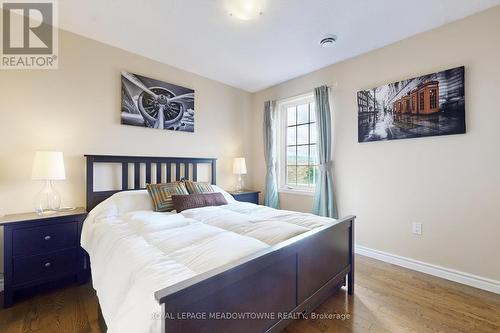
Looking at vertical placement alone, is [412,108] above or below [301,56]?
below

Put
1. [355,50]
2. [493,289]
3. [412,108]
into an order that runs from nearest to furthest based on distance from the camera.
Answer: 1. [493,289]
2. [412,108]
3. [355,50]

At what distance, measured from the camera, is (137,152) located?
286 cm

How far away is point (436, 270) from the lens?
229cm

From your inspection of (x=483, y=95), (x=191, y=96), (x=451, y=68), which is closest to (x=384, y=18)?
(x=451, y=68)

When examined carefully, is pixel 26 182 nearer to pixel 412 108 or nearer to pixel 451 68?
pixel 412 108

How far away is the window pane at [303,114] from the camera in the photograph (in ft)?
11.6

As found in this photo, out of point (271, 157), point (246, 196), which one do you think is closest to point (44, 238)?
point (246, 196)

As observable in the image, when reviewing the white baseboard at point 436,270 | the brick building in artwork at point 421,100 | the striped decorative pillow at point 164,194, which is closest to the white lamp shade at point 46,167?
the striped decorative pillow at point 164,194

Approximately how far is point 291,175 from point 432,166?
6.06ft

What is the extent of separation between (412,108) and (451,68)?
452mm

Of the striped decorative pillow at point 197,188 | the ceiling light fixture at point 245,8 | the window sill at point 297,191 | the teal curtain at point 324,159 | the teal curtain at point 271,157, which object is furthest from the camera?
the teal curtain at point 271,157

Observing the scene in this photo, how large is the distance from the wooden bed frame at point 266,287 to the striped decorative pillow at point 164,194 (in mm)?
1509

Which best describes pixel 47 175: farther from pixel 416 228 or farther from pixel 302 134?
pixel 416 228

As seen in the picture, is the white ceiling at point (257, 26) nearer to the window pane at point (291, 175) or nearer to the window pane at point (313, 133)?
the window pane at point (313, 133)
